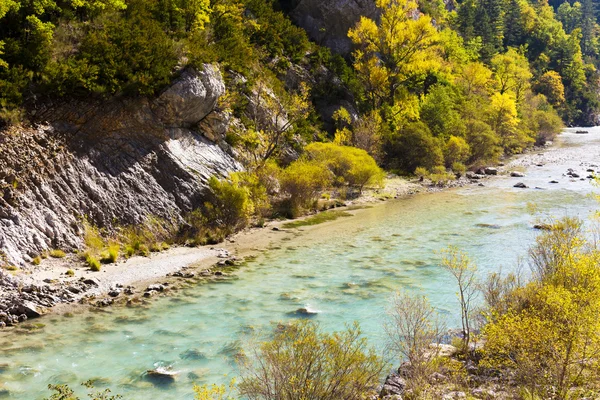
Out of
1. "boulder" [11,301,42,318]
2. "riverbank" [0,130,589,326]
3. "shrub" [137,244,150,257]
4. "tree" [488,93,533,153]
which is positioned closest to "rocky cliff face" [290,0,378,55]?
"tree" [488,93,533,153]

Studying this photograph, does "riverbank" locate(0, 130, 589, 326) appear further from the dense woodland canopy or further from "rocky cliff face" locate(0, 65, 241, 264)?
the dense woodland canopy

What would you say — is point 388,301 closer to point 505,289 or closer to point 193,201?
point 505,289

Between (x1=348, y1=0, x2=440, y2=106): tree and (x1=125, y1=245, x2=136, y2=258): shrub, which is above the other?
(x1=348, y1=0, x2=440, y2=106): tree

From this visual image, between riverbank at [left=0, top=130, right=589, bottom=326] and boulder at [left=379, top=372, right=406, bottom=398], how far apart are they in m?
10.4

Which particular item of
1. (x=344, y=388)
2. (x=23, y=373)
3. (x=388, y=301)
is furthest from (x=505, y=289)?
(x=23, y=373)

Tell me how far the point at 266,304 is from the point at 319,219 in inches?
573

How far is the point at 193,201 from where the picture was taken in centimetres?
2614

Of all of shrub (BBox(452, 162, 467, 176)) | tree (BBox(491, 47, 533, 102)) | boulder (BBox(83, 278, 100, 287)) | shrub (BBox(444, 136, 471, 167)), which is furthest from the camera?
tree (BBox(491, 47, 533, 102))

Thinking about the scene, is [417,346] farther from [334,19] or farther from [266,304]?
[334,19]

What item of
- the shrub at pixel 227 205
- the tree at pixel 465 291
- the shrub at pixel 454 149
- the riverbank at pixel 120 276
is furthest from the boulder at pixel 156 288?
the shrub at pixel 454 149

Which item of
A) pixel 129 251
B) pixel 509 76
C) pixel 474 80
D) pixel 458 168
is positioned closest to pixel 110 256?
pixel 129 251

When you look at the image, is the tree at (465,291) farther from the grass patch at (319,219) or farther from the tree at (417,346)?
the grass patch at (319,219)

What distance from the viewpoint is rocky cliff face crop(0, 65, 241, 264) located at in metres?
19.6

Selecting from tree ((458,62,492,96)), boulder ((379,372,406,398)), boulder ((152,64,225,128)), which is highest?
tree ((458,62,492,96))
